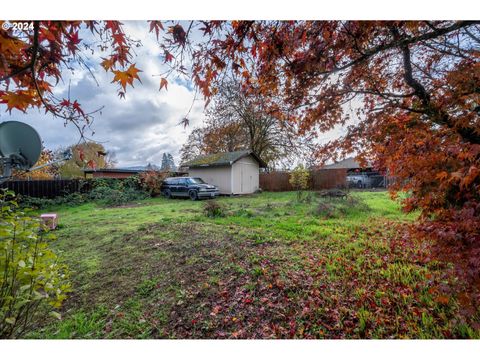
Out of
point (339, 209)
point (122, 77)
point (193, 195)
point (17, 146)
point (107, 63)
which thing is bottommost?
point (339, 209)

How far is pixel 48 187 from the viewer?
8.28 m

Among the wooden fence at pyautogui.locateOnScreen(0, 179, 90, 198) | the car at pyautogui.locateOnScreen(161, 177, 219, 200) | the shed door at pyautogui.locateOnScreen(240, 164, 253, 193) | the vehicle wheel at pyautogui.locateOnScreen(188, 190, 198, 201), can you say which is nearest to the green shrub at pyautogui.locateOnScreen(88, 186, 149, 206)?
the wooden fence at pyautogui.locateOnScreen(0, 179, 90, 198)

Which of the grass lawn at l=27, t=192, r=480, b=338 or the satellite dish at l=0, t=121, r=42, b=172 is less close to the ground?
the satellite dish at l=0, t=121, r=42, b=172

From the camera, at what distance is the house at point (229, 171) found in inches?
443

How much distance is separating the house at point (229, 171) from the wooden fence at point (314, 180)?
57.5 inches

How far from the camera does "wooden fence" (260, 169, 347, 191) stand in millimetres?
12531

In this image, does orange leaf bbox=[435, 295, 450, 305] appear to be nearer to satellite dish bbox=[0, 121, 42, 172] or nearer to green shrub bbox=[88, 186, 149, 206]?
satellite dish bbox=[0, 121, 42, 172]

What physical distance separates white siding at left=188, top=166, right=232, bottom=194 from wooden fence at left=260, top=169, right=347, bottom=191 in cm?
360

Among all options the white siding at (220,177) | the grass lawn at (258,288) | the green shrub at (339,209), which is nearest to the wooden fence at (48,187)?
the white siding at (220,177)

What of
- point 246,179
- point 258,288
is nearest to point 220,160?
point 246,179

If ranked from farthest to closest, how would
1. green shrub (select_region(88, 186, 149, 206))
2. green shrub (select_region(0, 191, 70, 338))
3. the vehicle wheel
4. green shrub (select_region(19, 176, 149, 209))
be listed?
the vehicle wheel
green shrub (select_region(88, 186, 149, 206))
green shrub (select_region(19, 176, 149, 209))
green shrub (select_region(0, 191, 70, 338))

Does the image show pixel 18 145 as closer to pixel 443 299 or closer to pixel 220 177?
pixel 443 299

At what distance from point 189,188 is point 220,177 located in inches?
77.8
